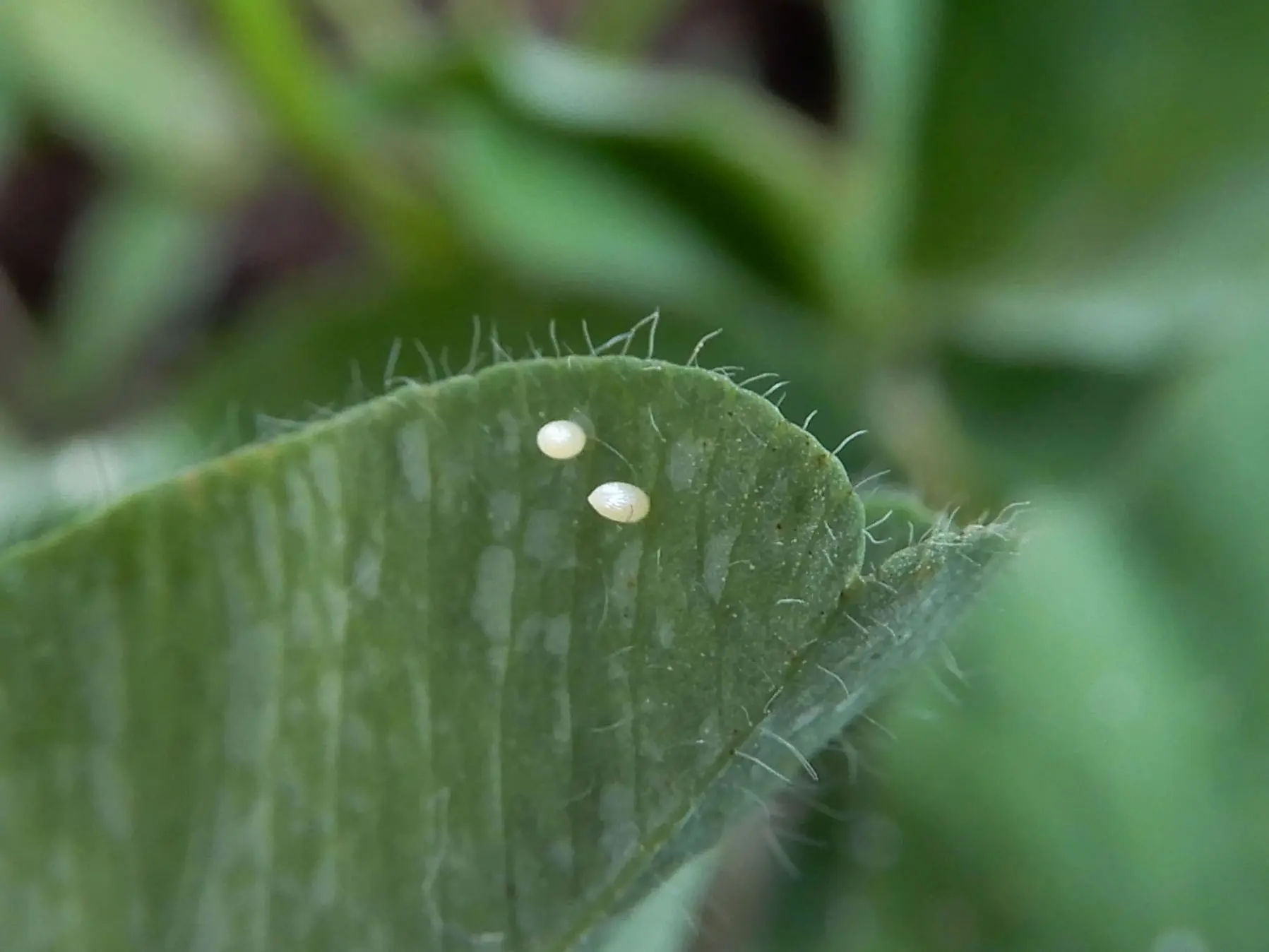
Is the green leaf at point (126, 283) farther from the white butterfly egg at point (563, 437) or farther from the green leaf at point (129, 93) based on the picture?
the white butterfly egg at point (563, 437)

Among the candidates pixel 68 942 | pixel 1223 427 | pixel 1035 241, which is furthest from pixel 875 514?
pixel 1035 241

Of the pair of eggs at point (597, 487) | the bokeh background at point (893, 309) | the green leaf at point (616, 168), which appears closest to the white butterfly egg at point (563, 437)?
the pair of eggs at point (597, 487)

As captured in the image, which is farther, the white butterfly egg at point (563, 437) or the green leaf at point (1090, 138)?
the green leaf at point (1090, 138)

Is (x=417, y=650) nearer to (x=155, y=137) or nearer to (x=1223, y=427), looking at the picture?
(x=1223, y=427)

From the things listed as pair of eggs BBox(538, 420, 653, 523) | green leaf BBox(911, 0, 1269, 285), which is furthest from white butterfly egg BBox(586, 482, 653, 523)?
green leaf BBox(911, 0, 1269, 285)

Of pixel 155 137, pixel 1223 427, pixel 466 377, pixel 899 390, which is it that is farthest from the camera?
pixel 155 137

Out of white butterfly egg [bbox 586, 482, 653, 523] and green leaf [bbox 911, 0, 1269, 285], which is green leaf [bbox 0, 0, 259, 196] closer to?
green leaf [bbox 911, 0, 1269, 285]

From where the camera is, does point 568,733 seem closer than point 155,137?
Yes

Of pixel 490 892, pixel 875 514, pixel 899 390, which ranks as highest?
pixel 875 514
